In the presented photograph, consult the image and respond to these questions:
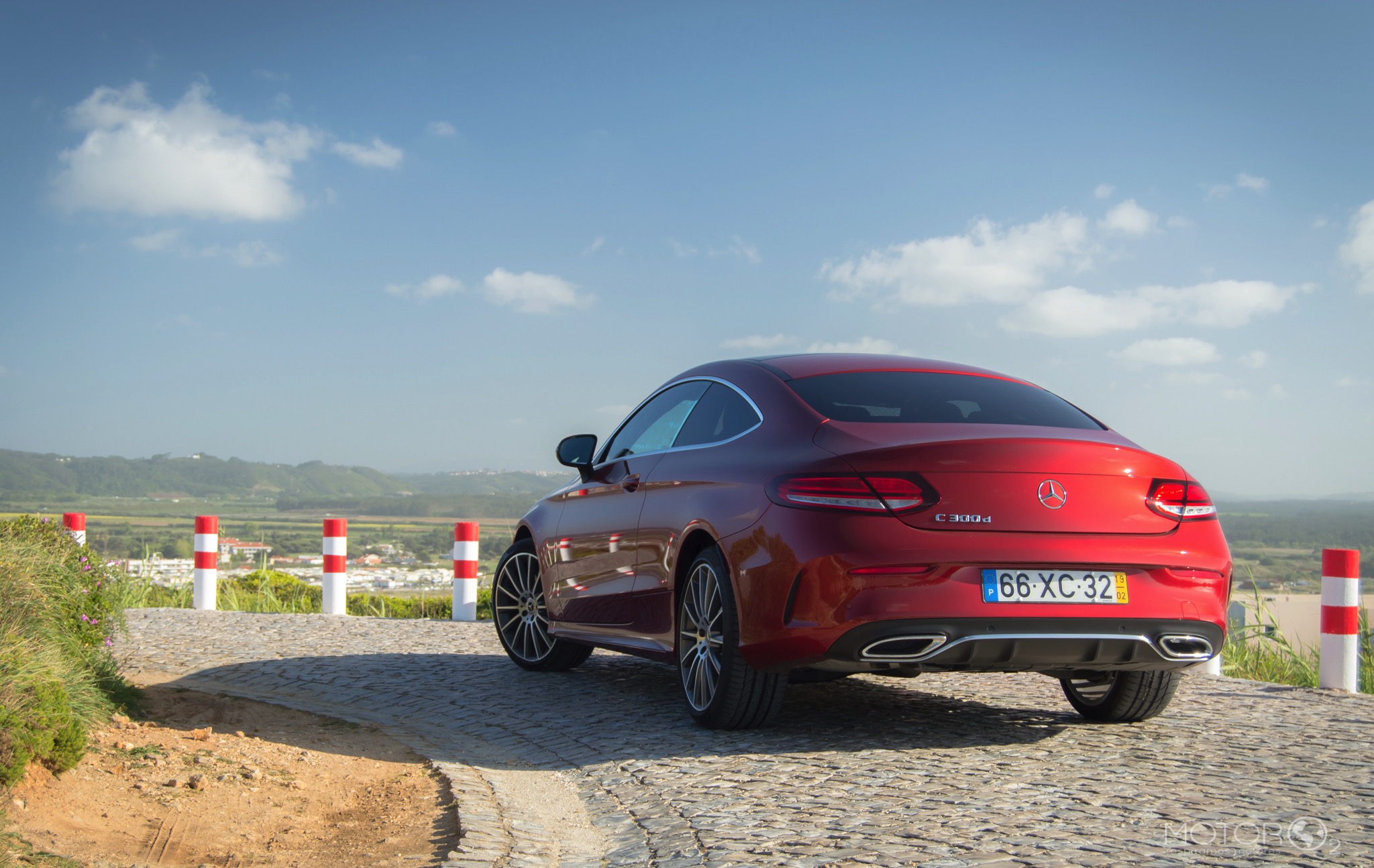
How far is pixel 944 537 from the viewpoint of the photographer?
464cm

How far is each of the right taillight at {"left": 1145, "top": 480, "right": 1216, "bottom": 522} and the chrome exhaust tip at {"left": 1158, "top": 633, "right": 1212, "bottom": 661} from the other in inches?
18.2

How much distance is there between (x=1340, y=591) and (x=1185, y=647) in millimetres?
3524

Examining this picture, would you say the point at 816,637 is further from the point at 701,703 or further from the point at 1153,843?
the point at 1153,843

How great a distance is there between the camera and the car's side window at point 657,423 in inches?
250

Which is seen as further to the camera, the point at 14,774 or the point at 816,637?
the point at 816,637

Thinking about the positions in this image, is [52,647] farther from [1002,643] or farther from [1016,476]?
[1016,476]

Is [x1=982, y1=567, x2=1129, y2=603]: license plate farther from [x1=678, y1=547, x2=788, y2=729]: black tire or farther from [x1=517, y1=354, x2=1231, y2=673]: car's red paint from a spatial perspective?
[x1=678, y1=547, x2=788, y2=729]: black tire

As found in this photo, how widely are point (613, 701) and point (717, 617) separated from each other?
154 centimetres

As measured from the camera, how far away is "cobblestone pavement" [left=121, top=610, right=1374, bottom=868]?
3.72 m

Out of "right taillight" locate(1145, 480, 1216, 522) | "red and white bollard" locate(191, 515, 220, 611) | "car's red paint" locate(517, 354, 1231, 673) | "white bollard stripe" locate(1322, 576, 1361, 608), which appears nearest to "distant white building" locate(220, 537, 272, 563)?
"red and white bollard" locate(191, 515, 220, 611)

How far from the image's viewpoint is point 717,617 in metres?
5.35

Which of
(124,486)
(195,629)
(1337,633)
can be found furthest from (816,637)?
(124,486)

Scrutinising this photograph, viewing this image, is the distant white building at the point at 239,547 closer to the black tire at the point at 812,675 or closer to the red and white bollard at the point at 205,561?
the red and white bollard at the point at 205,561

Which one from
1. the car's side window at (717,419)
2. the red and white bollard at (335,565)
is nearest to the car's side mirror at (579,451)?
the car's side window at (717,419)
